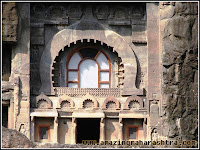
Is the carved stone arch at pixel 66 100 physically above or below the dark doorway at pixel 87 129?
above

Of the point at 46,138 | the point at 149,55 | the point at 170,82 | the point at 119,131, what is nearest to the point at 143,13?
Result: the point at 149,55

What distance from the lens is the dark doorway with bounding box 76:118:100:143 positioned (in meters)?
23.2

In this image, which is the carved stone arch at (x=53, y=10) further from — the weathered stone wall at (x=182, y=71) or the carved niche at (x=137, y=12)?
the weathered stone wall at (x=182, y=71)

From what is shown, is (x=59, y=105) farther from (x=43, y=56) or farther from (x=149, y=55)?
(x=149, y=55)

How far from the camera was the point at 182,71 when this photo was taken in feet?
67.5

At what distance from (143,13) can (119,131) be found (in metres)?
4.73

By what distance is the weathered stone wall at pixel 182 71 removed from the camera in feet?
67.0

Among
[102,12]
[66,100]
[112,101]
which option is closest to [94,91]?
[112,101]

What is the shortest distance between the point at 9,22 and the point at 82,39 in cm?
299

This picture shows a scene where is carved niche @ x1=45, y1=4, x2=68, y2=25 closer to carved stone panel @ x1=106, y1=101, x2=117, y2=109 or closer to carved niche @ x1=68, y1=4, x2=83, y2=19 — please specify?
carved niche @ x1=68, y1=4, x2=83, y2=19

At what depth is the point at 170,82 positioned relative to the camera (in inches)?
813

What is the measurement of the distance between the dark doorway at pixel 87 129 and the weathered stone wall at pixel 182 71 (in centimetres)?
385

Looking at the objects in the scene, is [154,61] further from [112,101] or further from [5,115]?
[5,115]

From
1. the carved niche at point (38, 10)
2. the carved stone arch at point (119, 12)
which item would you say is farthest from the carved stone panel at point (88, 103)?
the carved niche at point (38, 10)
